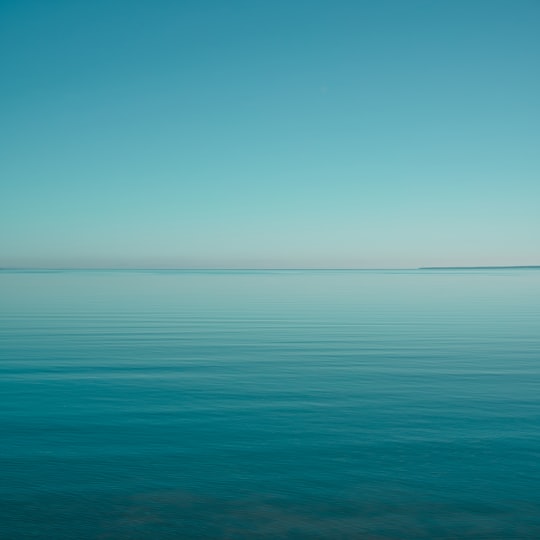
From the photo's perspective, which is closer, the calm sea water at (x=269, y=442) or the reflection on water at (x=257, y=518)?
the reflection on water at (x=257, y=518)

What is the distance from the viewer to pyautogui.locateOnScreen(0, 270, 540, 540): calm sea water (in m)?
8.74

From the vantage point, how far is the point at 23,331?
102ft

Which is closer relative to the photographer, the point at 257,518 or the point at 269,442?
the point at 257,518

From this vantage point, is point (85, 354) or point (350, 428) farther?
point (85, 354)

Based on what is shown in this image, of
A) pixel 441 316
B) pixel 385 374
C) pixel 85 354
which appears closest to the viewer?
pixel 385 374

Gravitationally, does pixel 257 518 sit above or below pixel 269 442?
below

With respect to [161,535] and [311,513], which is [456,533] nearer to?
[311,513]

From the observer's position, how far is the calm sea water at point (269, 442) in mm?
8742

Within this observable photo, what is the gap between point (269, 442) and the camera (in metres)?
12.0

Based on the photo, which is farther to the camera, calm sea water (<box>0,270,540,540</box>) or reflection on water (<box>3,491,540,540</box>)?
calm sea water (<box>0,270,540,540</box>)

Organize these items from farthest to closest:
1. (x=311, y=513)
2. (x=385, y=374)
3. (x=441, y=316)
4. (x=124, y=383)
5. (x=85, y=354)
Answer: (x=441, y=316) < (x=85, y=354) < (x=385, y=374) < (x=124, y=383) < (x=311, y=513)

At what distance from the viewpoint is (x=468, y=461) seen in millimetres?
10938

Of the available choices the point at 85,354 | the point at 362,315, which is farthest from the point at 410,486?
the point at 362,315

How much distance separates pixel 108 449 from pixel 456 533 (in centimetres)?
675
